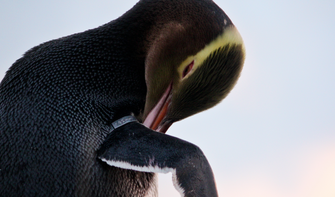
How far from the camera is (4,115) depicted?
2.78 feet

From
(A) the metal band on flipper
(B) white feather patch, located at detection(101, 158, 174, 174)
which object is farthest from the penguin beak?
(B) white feather patch, located at detection(101, 158, 174, 174)

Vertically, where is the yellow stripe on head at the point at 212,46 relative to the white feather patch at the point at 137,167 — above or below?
above

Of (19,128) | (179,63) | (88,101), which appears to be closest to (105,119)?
(88,101)

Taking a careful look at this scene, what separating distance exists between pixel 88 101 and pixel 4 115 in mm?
188

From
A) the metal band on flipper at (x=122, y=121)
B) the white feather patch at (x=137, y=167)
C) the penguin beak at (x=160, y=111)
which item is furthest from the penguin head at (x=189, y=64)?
the white feather patch at (x=137, y=167)

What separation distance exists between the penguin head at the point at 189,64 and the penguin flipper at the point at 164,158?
20 centimetres

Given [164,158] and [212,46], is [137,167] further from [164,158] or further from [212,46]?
[212,46]

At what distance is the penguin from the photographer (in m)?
0.78

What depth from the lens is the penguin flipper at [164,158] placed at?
2.50ft

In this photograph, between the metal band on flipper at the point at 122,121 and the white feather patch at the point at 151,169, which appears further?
the metal band on flipper at the point at 122,121

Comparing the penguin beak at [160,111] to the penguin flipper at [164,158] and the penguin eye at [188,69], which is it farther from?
the penguin flipper at [164,158]

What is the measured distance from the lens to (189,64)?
1043mm

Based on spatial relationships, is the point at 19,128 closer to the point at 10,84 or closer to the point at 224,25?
the point at 10,84

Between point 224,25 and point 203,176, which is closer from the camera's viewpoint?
point 203,176
